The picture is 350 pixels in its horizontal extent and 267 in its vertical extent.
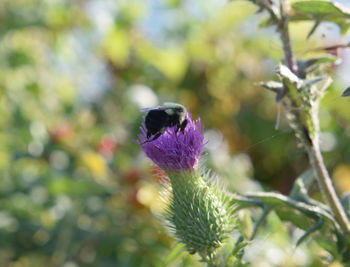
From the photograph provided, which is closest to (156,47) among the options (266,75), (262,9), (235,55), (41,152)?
(235,55)

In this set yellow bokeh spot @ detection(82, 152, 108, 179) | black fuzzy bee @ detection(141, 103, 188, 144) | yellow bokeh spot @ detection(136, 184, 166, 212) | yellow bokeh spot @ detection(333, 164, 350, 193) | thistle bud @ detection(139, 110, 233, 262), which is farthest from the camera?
yellow bokeh spot @ detection(333, 164, 350, 193)

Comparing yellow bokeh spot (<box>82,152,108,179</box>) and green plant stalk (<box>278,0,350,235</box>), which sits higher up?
green plant stalk (<box>278,0,350,235</box>)

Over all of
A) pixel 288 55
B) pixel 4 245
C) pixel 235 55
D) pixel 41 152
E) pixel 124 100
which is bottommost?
pixel 4 245

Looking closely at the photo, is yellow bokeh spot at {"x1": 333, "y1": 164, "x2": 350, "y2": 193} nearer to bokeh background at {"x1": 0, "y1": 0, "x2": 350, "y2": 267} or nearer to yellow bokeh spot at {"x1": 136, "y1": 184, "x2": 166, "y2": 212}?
bokeh background at {"x1": 0, "y1": 0, "x2": 350, "y2": 267}

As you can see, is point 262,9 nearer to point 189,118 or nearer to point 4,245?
point 189,118

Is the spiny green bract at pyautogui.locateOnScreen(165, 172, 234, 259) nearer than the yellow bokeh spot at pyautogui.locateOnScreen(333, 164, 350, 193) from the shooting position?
Yes

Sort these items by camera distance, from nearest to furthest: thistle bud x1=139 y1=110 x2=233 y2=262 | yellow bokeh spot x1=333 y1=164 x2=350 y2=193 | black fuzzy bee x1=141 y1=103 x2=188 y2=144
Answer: black fuzzy bee x1=141 y1=103 x2=188 y2=144 → thistle bud x1=139 y1=110 x2=233 y2=262 → yellow bokeh spot x1=333 y1=164 x2=350 y2=193

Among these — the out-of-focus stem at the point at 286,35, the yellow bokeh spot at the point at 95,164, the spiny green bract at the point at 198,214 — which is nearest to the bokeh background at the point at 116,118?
the yellow bokeh spot at the point at 95,164

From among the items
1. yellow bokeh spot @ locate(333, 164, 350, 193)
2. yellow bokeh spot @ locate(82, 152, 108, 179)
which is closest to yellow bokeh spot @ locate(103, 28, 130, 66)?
yellow bokeh spot @ locate(82, 152, 108, 179)
